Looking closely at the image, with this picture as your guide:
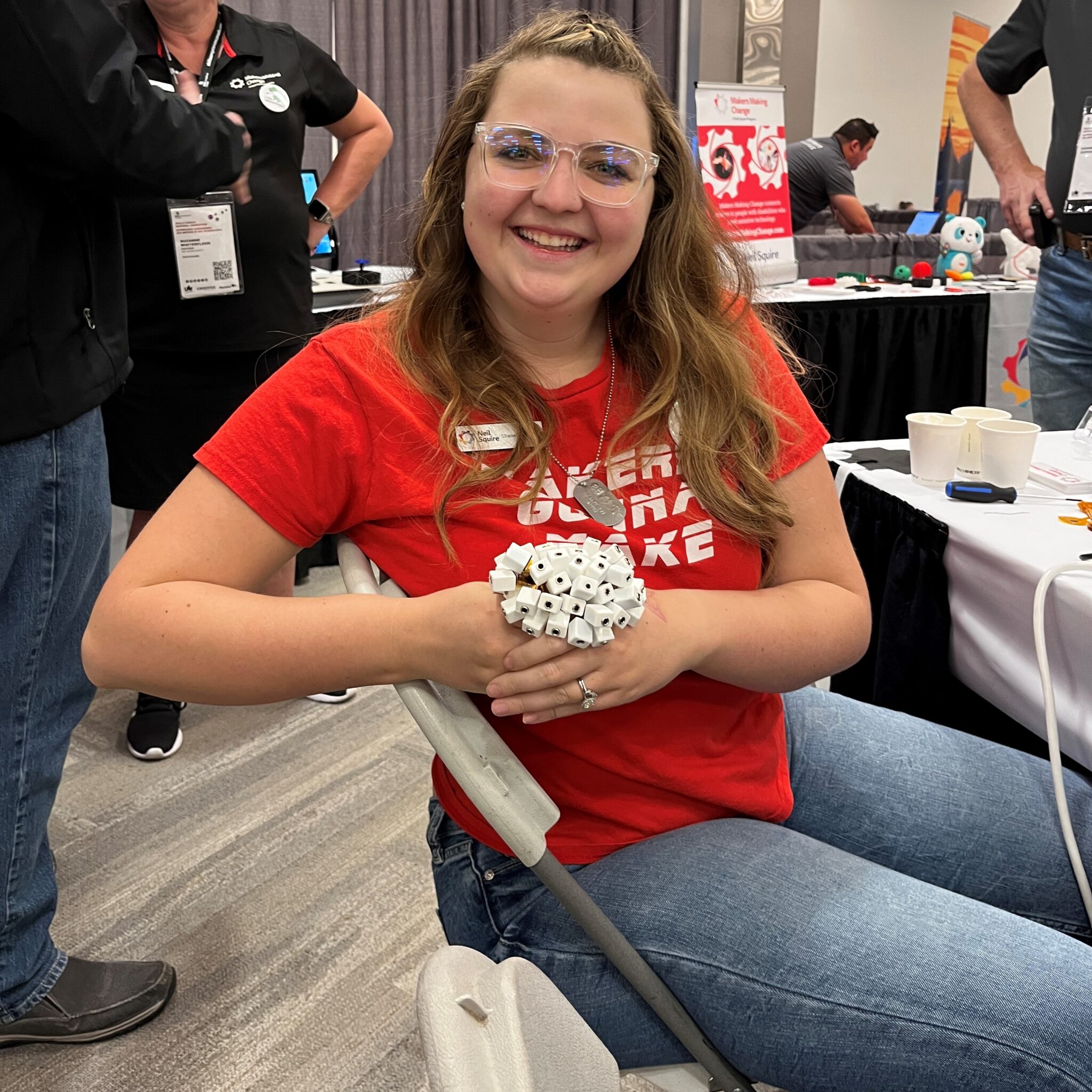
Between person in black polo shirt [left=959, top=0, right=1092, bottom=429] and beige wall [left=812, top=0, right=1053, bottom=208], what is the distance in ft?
17.6

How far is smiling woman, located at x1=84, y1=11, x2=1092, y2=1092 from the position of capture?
74cm

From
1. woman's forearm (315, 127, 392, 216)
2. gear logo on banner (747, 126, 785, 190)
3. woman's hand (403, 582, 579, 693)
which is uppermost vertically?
gear logo on banner (747, 126, 785, 190)

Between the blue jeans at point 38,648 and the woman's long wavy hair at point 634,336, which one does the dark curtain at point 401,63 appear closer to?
the blue jeans at point 38,648

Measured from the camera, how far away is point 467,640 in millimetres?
751

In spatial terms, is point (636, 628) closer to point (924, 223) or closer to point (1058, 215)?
point (1058, 215)

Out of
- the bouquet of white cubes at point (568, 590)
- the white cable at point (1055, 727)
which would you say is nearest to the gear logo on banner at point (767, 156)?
the white cable at point (1055, 727)

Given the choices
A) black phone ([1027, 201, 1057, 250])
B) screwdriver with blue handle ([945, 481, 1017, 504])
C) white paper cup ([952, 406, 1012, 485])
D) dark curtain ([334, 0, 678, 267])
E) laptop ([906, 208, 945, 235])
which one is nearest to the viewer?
screwdriver with blue handle ([945, 481, 1017, 504])

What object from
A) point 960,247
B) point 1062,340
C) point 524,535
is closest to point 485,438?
point 524,535

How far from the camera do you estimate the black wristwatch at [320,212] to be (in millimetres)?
2445

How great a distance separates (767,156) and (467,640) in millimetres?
3230

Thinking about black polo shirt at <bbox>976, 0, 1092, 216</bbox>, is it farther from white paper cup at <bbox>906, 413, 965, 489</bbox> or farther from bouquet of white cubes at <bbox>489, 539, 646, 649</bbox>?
bouquet of white cubes at <bbox>489, 539, 646, 649</bbox>

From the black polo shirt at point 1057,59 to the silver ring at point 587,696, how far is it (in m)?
1.70

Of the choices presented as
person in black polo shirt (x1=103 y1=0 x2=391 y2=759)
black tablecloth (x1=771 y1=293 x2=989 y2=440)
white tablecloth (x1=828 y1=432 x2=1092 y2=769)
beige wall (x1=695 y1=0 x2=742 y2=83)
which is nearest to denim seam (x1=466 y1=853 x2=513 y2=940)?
white tablecloth (x1=828 y1=432 x2=1092 y2=769)

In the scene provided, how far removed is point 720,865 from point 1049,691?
0.39 metres
